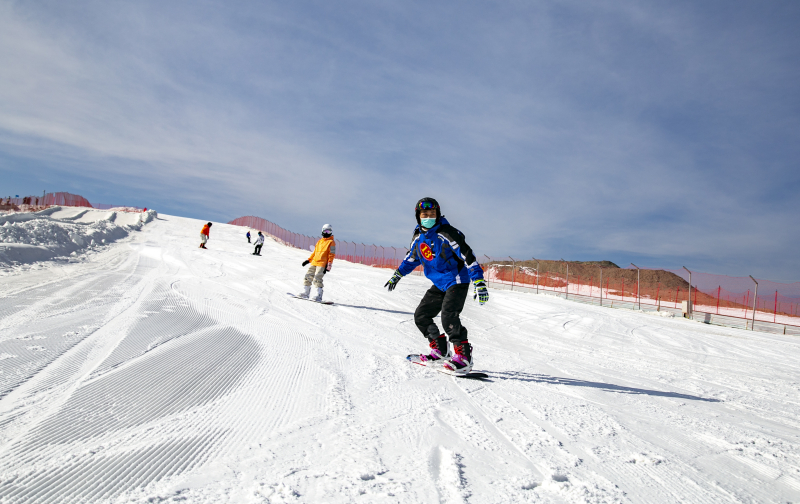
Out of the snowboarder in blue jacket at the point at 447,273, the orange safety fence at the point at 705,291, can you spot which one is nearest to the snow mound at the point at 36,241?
the snowboarder in blue jacket at the point at 447,273

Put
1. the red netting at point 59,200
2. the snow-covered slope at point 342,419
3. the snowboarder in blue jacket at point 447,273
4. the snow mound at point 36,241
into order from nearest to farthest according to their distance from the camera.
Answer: the snow-covered slope at point 342,419 → the snowboarder in blue jacket at point 447,273 → the snow mound at point 36,241 → the red netting at point 59,200

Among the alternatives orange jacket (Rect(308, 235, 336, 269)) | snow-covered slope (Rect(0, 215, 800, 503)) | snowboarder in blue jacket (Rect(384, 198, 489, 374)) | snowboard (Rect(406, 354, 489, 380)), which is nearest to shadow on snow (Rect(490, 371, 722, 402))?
snow-covered slope (Rect(0, 215, 800, 503))

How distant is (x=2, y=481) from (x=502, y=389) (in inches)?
130

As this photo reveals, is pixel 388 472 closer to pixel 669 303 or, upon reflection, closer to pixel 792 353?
pixel 792 353

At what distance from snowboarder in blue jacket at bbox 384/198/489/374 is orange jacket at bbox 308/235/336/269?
5.21 metres

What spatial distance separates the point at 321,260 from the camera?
30.3 ft

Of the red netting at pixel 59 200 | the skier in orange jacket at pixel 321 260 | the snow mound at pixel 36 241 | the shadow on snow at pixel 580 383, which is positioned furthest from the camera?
the red netting at pixel 59 200

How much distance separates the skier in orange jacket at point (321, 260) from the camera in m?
9.13

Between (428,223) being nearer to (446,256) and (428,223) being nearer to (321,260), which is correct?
(446,256)

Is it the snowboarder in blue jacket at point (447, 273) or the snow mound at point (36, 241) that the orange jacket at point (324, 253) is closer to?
the snowboarder in blue jacket at point (447, 273)

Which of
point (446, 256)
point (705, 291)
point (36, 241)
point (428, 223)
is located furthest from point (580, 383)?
point (705, 291)

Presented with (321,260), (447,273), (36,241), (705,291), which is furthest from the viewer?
(705,291)

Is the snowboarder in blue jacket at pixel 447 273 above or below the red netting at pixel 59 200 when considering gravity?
below

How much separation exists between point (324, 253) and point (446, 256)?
574cm
